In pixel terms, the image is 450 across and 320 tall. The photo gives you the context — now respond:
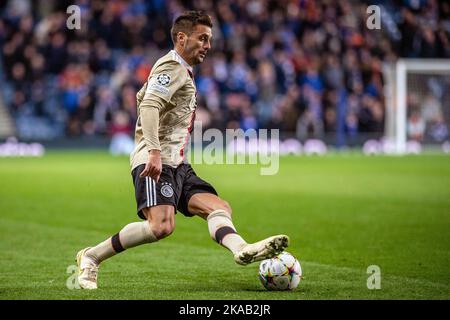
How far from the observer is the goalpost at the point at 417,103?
27.0m

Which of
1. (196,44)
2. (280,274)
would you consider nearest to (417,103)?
(196,44)

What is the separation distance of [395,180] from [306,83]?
11379 millimetres

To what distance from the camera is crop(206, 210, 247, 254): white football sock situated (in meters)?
6.87

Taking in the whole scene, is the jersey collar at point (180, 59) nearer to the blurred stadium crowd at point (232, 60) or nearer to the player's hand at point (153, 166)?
the player's hand at point (153, 166)

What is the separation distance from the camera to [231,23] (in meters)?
29.4

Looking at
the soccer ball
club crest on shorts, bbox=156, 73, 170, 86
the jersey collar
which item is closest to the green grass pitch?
the soccer ball

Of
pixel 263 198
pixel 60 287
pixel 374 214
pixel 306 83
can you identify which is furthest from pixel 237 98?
pixel 60 287

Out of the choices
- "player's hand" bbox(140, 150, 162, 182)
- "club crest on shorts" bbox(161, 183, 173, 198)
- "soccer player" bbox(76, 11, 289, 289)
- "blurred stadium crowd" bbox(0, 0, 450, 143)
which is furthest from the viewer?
"blurred stadium crowd" bbox(0, 0, 450, 143)

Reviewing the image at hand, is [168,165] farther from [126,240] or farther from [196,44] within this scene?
[196,44]

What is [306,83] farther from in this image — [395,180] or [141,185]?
[141,185]

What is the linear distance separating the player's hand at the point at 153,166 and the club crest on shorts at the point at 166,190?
0.82ft

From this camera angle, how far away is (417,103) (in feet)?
89.3

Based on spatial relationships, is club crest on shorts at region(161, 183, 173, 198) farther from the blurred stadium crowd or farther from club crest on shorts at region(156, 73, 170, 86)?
the blurred stadium crowd

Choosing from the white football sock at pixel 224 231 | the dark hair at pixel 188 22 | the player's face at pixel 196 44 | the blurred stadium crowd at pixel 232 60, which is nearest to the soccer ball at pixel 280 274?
the white football sock at pixel 224 231
